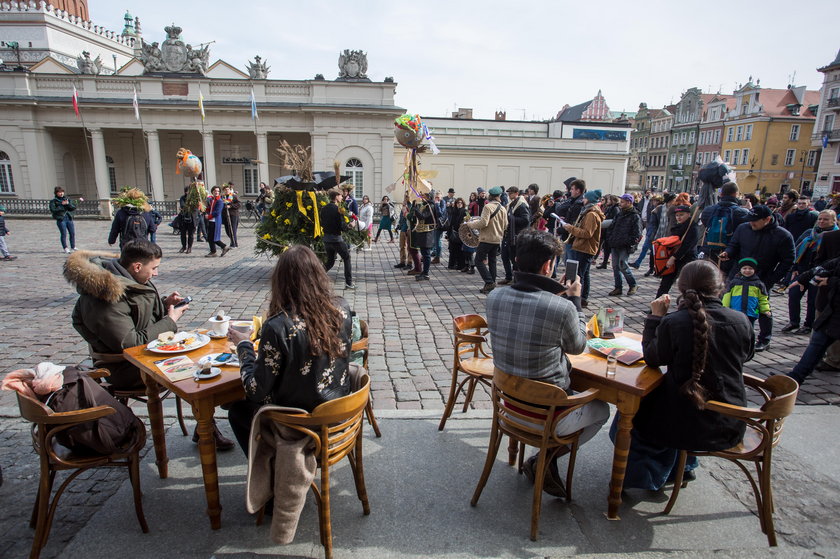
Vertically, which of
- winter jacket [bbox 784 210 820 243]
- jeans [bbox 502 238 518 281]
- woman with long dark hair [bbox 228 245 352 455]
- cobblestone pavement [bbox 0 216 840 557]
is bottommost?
cobblestone pavement [bbox 0 216 840 557]

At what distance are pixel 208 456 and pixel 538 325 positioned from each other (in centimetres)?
202

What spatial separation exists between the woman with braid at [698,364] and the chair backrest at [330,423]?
69.8 inches

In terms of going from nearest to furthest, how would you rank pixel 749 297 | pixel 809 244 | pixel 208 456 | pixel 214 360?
pixel 208 456 → pixel 214 360 → pixel 749 297 → pixel 809 244

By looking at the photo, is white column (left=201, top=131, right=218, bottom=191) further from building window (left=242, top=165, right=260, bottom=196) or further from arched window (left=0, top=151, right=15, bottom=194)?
arched window (left=0, top=151, right=15, bottom=194)

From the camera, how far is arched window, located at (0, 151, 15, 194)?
26.1 metres

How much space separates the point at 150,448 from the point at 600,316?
141 inches

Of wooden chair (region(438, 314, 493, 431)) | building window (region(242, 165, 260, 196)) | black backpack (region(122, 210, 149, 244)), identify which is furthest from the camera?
building window (region(242, 165, 260, 196))

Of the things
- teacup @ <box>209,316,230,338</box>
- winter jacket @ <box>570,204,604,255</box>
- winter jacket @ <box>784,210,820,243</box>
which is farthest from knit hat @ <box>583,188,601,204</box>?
teacup @ <box>209,316,230,338</box>

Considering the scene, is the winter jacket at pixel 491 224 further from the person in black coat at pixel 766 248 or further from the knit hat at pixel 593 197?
the person in black coat at pixel 766 248

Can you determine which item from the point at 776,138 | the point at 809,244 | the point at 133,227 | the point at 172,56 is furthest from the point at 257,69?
the point at 776,138

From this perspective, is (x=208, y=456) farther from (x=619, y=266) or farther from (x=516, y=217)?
(x=619, y=266)

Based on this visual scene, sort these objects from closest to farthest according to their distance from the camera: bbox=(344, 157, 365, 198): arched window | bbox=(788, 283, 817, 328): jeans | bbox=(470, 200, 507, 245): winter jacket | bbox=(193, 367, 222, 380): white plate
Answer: bbox=(193, 367, 222, 380): white plate, bbox=(788, 283, 817, 328): jeans, bbox=(470, 200, 507, 245): winter jacket, bbox=(344, 157, 365, 198): arched window

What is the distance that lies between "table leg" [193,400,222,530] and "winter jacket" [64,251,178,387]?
3.30 ft

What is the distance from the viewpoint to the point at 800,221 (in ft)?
29.2
